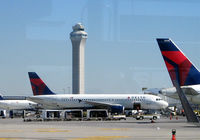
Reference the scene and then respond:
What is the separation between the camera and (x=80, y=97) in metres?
79.9

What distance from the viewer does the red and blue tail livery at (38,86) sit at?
8469 cm

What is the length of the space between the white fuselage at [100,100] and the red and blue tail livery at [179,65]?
106ft

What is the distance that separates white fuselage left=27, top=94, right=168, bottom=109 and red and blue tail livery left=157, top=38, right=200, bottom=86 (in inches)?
1277

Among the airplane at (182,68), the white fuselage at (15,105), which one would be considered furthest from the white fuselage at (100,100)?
the airplane at (182,68)

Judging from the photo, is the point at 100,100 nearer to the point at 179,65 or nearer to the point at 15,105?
the point at 15,105

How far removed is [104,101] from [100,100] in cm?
89

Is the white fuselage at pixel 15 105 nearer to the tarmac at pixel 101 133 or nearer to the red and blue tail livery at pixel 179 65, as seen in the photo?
the red and blue tail livery at pixel 179 65

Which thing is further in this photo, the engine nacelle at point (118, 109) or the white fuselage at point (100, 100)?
the white fuselage at point (100, 100)

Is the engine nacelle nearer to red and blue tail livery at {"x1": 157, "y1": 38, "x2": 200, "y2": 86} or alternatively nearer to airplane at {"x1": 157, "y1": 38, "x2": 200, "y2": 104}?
airplane at {"x1": 157, "y1": 38, "x2": 200, "y2": 104}

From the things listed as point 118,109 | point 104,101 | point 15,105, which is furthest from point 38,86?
point 15,105

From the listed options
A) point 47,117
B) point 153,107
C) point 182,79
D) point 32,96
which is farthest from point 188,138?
point 32,96

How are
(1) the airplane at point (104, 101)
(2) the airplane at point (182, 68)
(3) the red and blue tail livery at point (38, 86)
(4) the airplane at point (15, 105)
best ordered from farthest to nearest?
1. (4) the airplane at point (15, 105)
2. (3) the red and blue tail livery at point (38, 86)
3. (1) the airplane at point (104, 101)
4. (2) the airplane at point (182, 68)

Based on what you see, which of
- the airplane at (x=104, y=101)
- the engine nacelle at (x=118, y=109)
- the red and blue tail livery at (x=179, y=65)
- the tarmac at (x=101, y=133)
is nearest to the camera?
the tarmac at (x=101, y=133)

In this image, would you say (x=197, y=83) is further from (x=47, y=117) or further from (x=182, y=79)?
(x=47, y=117)
